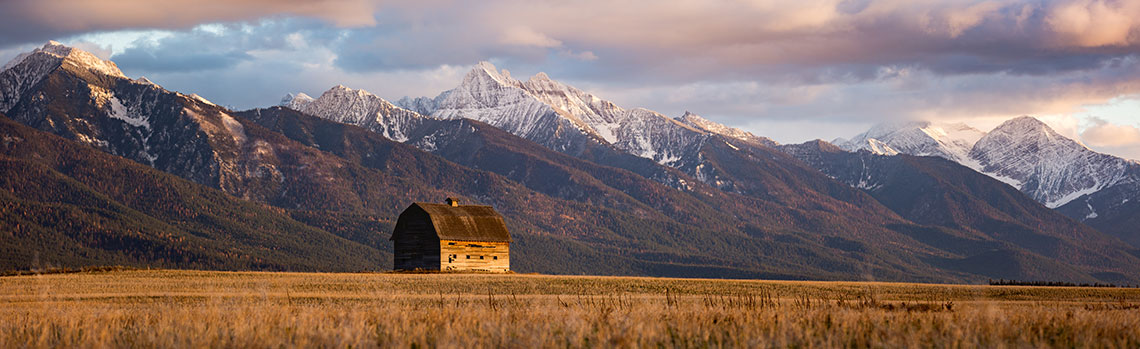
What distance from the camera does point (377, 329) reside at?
21562 mm

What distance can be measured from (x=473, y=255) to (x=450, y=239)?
336 cm

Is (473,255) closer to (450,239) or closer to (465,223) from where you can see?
(465,223)

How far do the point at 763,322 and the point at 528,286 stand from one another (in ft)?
123

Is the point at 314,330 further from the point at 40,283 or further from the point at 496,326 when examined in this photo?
the point at 40,283

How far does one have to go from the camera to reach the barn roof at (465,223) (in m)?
101

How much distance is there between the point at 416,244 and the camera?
338ft

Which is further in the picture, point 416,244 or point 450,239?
point 416,244

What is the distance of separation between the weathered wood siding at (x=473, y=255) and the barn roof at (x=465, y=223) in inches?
23.0

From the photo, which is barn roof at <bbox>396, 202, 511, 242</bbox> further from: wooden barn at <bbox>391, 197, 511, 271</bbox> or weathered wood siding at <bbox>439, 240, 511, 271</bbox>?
weathered wood siding at <bbox>439, 240, 511, 271</bbox>

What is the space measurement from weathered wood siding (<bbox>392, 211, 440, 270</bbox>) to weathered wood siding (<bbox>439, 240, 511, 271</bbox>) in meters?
0.91

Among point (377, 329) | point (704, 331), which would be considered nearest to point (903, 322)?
point (704, 331)

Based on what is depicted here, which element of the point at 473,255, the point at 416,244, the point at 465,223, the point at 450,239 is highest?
→ the point at 465,223

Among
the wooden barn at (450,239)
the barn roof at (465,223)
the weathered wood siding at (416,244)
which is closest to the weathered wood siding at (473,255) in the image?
the wooden barn at (450,239)

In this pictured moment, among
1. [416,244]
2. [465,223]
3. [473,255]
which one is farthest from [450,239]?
[416,244]
